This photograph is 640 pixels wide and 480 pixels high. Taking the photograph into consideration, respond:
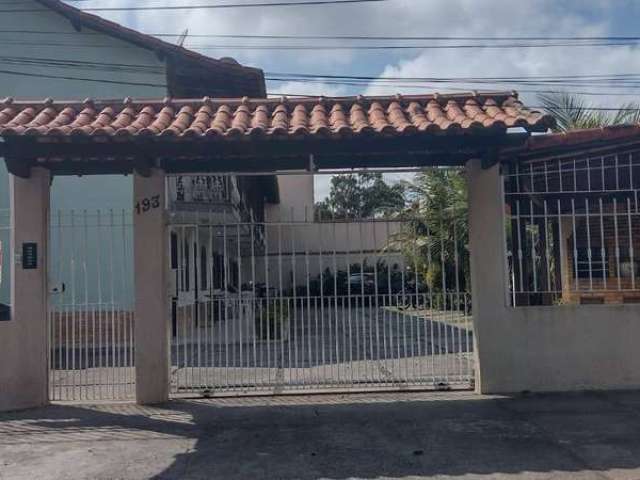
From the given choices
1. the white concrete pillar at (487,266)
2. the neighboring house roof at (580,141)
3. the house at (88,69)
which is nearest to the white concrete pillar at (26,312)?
the white concrete pillar at (487,266)

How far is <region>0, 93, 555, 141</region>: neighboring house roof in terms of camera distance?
7.19 m

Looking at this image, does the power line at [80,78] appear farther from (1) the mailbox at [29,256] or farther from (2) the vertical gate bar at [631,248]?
(2) the vertical gate bar at [631,248]

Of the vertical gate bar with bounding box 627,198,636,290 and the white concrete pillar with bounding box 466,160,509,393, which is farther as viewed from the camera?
the vertical gate bar with bounding box 627,198,636,290

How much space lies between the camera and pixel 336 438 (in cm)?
652

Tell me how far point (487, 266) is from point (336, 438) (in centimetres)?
299

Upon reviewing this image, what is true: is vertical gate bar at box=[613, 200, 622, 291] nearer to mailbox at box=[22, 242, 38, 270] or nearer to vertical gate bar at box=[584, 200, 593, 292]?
vertical gate bar at box=[584, 200, 593, 292]

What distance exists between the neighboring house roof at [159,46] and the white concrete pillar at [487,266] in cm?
831

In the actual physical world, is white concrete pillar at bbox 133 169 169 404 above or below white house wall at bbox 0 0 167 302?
below

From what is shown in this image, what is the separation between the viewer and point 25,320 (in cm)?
820

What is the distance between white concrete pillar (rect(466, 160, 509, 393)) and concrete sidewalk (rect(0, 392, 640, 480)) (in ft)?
2.00

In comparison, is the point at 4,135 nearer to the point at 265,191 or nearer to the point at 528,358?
the point at 528,358

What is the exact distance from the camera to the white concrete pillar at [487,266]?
8312mm

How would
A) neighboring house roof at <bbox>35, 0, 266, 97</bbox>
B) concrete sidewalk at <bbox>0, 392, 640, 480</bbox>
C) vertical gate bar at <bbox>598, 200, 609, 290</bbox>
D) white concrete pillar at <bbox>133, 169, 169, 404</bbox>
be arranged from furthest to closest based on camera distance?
neighboring house roof at <bbox>35, 0, 266, 97</bbox>, vertical gate bar at <bbox>598, 200, 609, 290</bbox>, white concrete pillar at <bbox>133, 169, 169, 404</bbox>, concrete sidewalk at <bbox>0, 392, 640, 480</bbox>

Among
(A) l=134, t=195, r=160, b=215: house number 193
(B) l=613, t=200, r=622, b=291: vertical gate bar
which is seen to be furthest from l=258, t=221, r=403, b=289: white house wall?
(B) l=613, t=200, r=622, b=291: vertical gate bar
